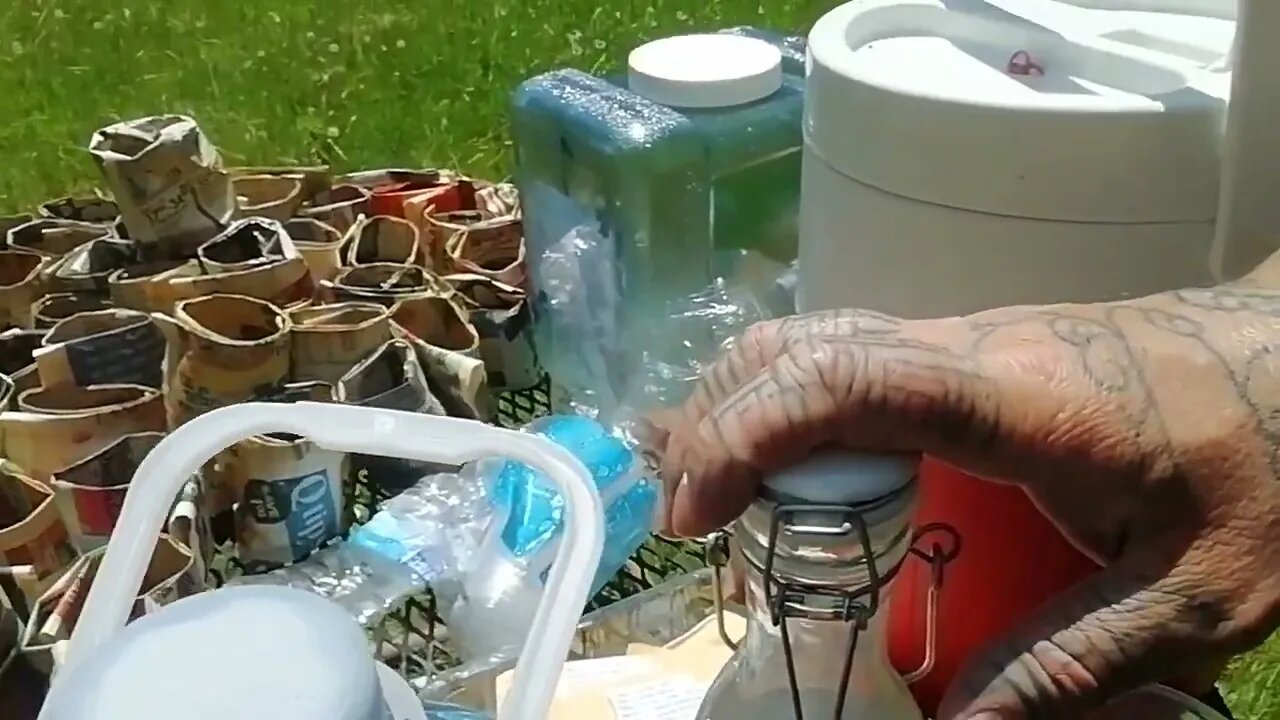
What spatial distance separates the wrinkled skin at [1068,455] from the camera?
0.41 metres

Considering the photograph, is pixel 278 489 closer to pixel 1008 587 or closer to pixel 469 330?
pixel 469 330

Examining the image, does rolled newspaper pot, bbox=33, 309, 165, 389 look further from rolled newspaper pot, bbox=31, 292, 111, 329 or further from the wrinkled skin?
the wrinkled skin

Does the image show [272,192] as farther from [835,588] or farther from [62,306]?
[835,588]

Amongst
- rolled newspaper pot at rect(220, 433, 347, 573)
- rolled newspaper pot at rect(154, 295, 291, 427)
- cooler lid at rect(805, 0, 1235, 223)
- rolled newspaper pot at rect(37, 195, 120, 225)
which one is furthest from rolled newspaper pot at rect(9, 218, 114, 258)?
cooler lid at rect(805, 0, 1235, 223)

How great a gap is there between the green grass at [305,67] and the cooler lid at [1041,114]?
0.99 metres

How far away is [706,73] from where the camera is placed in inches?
41.2

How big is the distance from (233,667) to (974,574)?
10.7 inches

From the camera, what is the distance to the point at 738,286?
114 cm

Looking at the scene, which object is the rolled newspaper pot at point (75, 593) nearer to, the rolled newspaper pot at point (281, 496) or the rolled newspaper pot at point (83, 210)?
the rolled newspaper pot at point (281, 496)

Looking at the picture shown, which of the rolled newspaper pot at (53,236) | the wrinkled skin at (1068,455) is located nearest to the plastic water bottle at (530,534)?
the wrinkled skin at (1068,455)

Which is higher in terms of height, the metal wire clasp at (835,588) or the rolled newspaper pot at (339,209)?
the metal wire clasp at (835,588)

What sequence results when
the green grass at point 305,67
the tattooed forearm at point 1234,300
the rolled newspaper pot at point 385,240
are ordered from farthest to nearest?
the green grass at point 305,67, the rolled newspaper pot at point 385,240, the tattooed forearm at point 1234,300

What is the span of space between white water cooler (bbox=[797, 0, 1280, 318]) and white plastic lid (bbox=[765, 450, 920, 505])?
0.21 metres

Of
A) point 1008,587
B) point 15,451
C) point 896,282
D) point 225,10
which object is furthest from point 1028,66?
point 225,10
